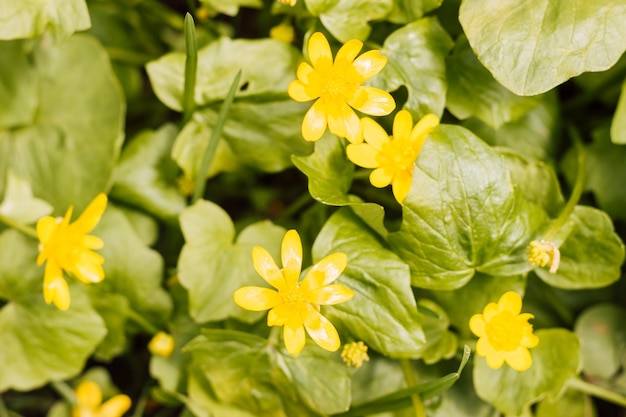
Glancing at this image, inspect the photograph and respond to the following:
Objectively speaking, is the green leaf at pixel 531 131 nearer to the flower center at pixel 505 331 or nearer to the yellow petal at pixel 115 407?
the flower center at pixel 505 331

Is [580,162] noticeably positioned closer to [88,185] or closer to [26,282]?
[88,185]

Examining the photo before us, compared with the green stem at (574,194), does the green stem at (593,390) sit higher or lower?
lower

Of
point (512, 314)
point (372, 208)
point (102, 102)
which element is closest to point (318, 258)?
point (372, 208)

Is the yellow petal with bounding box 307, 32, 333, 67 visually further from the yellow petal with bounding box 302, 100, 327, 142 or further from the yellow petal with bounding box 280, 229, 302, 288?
the yellow petal with bounding box 280, 229, 302, 288

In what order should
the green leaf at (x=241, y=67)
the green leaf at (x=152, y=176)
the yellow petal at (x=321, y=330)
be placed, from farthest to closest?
the green leaf at (x=152, y=176)
the green leaf at (x=241, y=67)
the yellow petal at (x=321, y=330)

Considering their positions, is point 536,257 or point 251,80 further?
point 251,80

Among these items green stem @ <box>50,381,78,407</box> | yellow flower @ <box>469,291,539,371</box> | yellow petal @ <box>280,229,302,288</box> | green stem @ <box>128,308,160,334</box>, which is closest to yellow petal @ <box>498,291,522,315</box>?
yellow flower @ <box>469,291,539,371</box>

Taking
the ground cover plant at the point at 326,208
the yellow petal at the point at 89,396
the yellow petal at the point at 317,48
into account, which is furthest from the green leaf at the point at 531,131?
the yellow petal at the point at 89,396

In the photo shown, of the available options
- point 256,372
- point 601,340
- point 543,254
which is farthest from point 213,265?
point 601,340
